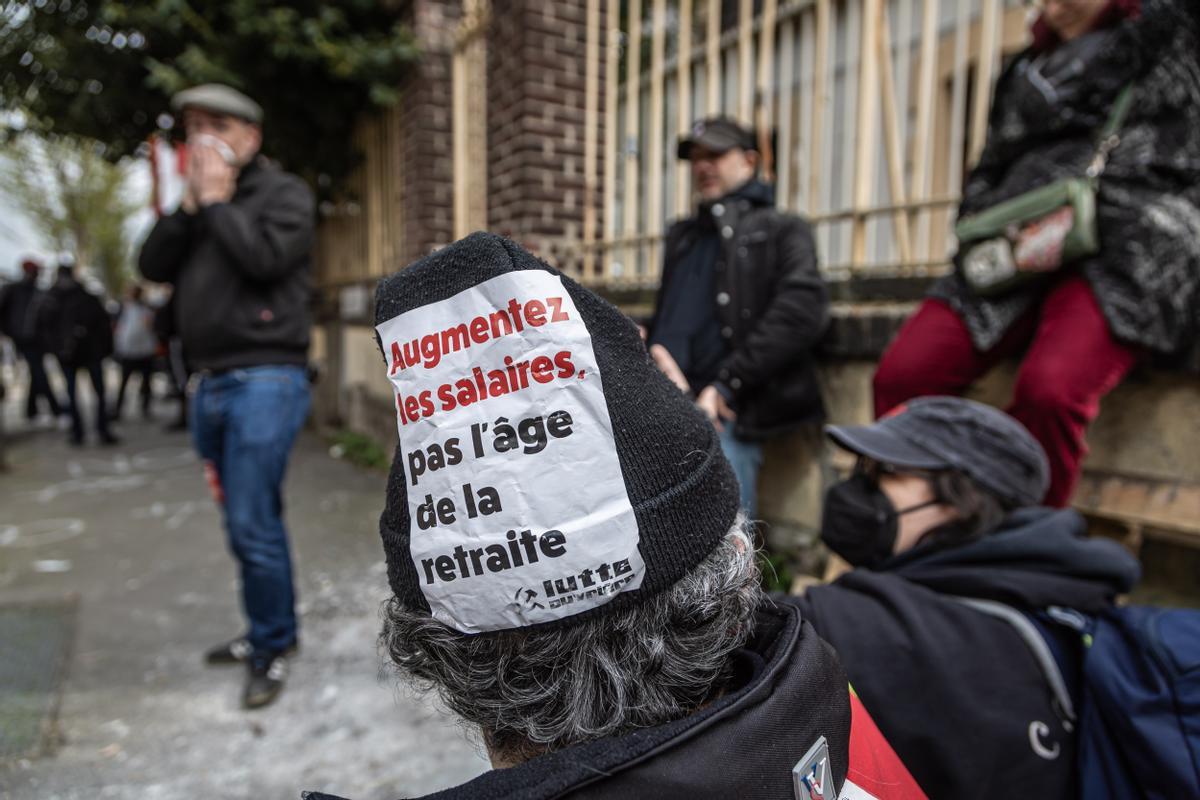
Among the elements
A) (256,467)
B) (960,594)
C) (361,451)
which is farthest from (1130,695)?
(361,451)

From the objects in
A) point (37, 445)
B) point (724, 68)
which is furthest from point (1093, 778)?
point (37, 445)

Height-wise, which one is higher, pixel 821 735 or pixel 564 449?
pixel 564 449

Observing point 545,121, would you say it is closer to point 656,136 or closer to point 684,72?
point 656,136

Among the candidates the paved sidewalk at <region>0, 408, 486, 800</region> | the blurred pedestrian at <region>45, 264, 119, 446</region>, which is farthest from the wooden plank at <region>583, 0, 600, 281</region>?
the blurred pedestrian at <region>45, 264, 119, 446</region>

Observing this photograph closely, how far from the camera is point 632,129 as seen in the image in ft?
13.8

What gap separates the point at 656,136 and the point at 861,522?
283cm

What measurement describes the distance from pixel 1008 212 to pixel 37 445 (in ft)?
28.5

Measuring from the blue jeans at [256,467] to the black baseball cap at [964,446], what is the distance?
1.91 metres

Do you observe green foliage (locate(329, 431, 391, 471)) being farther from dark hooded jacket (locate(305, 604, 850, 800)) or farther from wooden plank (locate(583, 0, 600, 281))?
dark hooded jacket (locate(305, 604, 850, 800))

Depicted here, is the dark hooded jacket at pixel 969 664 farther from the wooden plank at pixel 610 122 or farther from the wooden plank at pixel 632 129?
the wooden plank at pixel 610 122

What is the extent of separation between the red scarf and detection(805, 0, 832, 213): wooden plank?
3.86 ft

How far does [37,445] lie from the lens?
770cm

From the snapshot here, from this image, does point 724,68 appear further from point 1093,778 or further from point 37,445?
point 37,445

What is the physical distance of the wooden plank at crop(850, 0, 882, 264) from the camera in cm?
319
